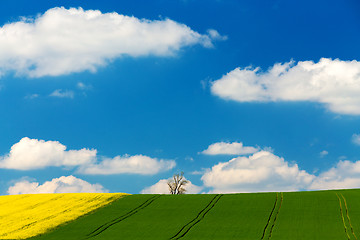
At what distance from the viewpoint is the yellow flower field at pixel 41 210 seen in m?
49.2

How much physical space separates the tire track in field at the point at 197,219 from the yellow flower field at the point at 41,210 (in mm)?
12965

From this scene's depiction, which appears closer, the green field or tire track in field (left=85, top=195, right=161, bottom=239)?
the green field

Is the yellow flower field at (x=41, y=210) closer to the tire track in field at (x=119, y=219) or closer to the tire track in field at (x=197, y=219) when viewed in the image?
the tire track in field at (x=119, y=219)

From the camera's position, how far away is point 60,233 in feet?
152

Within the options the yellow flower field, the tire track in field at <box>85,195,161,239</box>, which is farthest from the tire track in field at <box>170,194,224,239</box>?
the yellow flower field

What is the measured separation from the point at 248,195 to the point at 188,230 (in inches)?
733

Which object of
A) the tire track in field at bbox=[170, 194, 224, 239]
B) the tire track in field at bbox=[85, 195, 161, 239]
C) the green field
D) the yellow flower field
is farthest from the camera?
the yellow flower field

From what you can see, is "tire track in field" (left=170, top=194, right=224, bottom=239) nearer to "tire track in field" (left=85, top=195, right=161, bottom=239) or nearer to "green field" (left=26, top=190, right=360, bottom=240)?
"green field" (left=26, top=190, right=360, bottom=240)

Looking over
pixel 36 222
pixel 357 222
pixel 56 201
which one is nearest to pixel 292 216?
pixel 357 222

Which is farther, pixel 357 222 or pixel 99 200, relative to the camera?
pixel 99 200

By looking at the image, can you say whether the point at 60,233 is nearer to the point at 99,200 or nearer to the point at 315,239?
the point at 99,200

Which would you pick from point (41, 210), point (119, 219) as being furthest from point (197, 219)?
point (41, 210)

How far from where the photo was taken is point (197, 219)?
49656 mm

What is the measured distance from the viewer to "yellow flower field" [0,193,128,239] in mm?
49188
